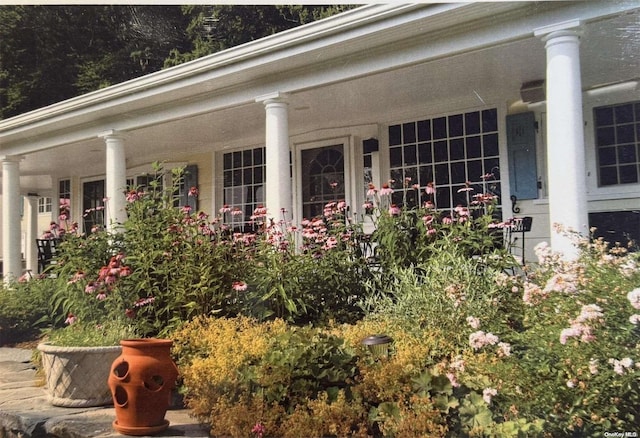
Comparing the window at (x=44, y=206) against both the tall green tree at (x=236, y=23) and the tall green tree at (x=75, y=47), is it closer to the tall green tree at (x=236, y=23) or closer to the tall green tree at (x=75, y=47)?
the tall green tree at (x=75, y=47)

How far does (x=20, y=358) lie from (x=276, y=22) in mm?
5767

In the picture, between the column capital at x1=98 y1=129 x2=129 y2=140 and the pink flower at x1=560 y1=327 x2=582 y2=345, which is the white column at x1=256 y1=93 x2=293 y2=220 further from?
the pink flower at x1=560 y1=327 x2=582 y2=345

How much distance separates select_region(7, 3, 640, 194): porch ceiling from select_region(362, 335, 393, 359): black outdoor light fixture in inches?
105

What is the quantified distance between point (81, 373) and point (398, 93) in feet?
14.2

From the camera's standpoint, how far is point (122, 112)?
732 cm

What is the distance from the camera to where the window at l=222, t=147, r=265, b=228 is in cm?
843

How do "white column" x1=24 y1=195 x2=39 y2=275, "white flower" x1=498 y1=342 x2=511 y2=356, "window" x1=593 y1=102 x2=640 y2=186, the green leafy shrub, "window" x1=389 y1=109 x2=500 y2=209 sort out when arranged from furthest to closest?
"white column" x1=24 y1=195 x2=39 y2=275, "window" x1=389 y1=109 x2=500 y2=209, the green leafy shrub, "window" x1=593 y1=102 x2=640 y2=186, "white flower" x1=498 y1=342 x2=511 y2=356

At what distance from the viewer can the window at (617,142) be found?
17.9ft

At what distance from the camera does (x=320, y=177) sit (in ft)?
25.5

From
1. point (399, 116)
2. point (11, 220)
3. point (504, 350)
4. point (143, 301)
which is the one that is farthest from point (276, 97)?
point (11, 220)

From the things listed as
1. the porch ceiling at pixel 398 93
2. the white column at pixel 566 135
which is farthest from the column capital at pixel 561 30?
the porch ceiling at pixel 398 93

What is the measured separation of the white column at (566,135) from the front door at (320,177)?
367 centimetres

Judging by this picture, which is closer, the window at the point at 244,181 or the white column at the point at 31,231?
the window at the point at 244,181

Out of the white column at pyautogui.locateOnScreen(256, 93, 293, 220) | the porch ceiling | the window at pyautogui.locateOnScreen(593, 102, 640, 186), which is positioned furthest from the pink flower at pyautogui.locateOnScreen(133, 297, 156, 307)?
the window at pyautogui.locateOnScreen(593, 102, 640, 186)
